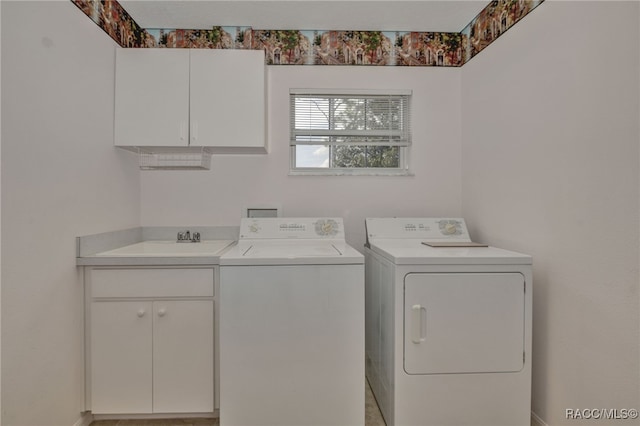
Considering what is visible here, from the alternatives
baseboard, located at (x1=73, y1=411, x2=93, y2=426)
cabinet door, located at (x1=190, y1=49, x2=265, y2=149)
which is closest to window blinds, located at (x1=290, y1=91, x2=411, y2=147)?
cabinet door, located at (x1=190, y1=49, x2=265, y2=149)

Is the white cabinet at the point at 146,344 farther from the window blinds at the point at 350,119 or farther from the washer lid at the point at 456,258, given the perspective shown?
the window blinds at the point at 350,119

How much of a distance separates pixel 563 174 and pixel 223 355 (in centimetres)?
181

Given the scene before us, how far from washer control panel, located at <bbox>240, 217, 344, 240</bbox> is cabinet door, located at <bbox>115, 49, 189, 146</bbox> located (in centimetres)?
72

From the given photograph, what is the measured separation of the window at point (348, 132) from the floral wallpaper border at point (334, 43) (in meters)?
0.27

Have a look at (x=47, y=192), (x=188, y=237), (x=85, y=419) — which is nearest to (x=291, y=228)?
(x=188, y=237)

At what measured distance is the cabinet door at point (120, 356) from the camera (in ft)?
5.50

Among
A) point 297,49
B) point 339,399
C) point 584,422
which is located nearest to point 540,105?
point 584,422

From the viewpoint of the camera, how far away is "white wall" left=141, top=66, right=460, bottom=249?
93.4 inches

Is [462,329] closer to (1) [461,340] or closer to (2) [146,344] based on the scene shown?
(1) [461,340]

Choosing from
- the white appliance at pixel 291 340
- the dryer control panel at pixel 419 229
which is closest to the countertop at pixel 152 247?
the white appliance at pixel 291 340

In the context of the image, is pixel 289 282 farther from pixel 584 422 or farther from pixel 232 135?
pixel 584 422

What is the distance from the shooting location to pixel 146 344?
5.51 feet

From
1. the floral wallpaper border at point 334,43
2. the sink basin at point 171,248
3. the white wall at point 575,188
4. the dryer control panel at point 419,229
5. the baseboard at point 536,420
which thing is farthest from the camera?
the floral wallpaper border at point 334,43

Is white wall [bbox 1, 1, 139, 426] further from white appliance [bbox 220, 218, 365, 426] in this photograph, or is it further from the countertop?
white appliance [bbox 220, 218, 365, 426]
